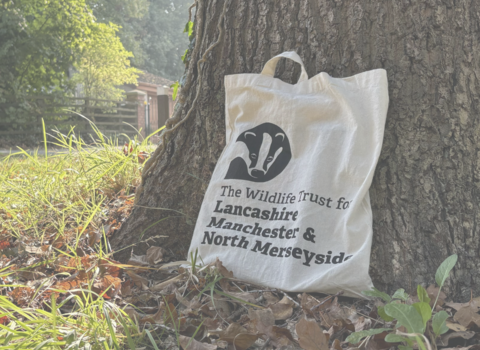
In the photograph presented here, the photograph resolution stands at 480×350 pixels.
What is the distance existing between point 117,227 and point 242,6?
1125mm

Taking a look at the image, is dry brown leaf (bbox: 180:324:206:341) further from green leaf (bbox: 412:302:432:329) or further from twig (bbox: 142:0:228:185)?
twig (bbox: 142:0:228:185)

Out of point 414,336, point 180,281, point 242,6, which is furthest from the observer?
point 242,6

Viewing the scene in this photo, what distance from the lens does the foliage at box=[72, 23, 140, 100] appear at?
52.7 feet

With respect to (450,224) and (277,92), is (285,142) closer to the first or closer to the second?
(277,92)

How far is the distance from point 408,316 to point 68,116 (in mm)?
15370

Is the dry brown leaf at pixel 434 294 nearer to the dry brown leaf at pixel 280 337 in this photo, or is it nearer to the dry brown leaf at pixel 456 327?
the dry brown leaf at pixel 456 327

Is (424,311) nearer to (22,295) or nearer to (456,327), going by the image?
(456,327)

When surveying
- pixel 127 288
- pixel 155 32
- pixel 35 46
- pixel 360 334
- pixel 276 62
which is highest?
pixel 155 32

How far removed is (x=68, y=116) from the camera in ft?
47.9

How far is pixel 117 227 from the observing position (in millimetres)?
1912

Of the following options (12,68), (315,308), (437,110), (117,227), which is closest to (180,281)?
(315,308)

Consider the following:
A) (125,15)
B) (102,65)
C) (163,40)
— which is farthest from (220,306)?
(163,40)

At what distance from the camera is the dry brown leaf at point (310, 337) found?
0.96 meters

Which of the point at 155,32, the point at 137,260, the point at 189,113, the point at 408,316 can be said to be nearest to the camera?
the point at 408,316
